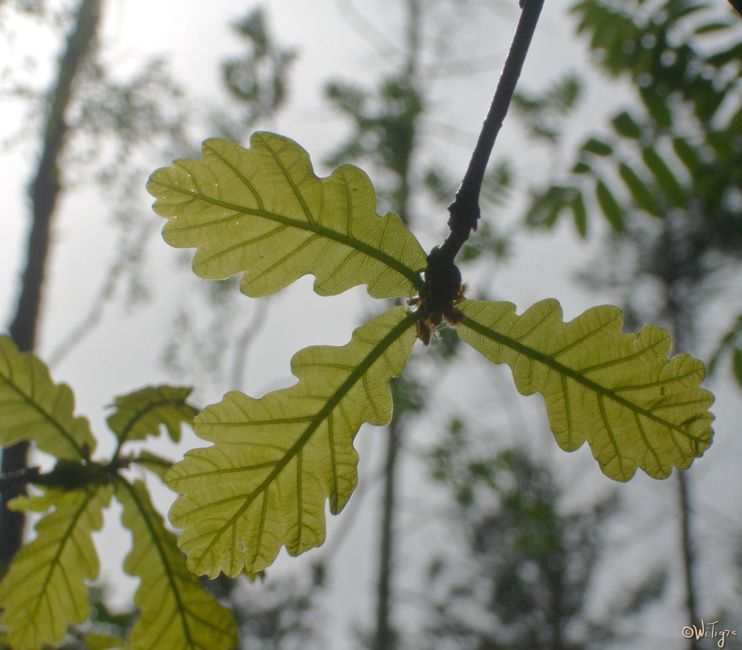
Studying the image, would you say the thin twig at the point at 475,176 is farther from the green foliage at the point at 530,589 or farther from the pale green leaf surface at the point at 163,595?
the green foliage at the point at 530,589

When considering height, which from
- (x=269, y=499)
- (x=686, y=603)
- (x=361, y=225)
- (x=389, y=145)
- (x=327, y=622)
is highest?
(x=389, y=145)

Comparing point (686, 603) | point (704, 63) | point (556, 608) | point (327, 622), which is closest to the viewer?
point (704, 63)

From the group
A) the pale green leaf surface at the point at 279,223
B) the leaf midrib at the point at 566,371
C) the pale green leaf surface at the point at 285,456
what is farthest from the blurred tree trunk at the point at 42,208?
the leaf midrib at the point at 566,371

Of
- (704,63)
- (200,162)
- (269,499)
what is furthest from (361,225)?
(704,63)

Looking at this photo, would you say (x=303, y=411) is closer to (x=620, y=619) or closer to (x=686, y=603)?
(x=686, y=603)

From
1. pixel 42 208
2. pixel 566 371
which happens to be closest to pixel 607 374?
pixel 566 371

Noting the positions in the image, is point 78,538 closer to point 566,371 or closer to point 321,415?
point 321,415

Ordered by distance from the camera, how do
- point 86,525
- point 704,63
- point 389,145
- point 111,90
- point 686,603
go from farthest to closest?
point 686,603 < point 111,90 < point 389,145 < point 704,63 < point 86,525
